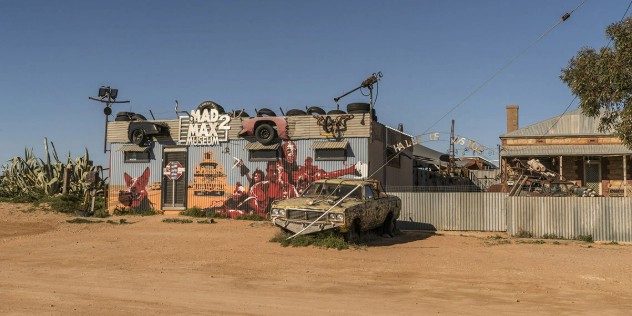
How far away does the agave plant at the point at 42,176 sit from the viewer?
84.4ft

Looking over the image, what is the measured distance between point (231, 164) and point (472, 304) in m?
15.8

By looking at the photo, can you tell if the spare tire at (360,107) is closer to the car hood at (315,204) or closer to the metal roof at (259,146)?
the metal roof at (259,146)

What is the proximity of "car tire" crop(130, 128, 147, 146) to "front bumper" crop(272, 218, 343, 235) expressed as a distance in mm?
12397

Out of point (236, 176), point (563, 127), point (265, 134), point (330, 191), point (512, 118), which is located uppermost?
point (512, 118)

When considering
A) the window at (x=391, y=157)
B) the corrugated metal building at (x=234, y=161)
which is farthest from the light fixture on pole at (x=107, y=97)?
the window at (x=391, y=157)

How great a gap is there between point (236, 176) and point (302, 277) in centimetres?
1300

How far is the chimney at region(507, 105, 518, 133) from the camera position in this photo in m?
33.9

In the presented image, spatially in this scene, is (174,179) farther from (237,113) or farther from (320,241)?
(320,241)

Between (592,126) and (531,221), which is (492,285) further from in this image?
(592,126)

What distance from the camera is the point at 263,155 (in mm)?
21047

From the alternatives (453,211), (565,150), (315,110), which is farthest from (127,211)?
(565,150)

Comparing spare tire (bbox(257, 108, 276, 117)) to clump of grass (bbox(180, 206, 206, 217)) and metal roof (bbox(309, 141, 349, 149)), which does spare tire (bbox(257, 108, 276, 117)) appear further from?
clump of grass (bbox(180, 206, 206, 217))

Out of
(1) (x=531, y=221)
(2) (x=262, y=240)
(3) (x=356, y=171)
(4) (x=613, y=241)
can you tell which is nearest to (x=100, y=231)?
(2) (x=262, y=240)

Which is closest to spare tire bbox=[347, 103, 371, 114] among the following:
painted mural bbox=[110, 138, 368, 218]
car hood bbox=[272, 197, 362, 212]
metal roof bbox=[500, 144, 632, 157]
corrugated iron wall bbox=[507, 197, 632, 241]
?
painted mural bbox=[110, 138, 368, 218]
